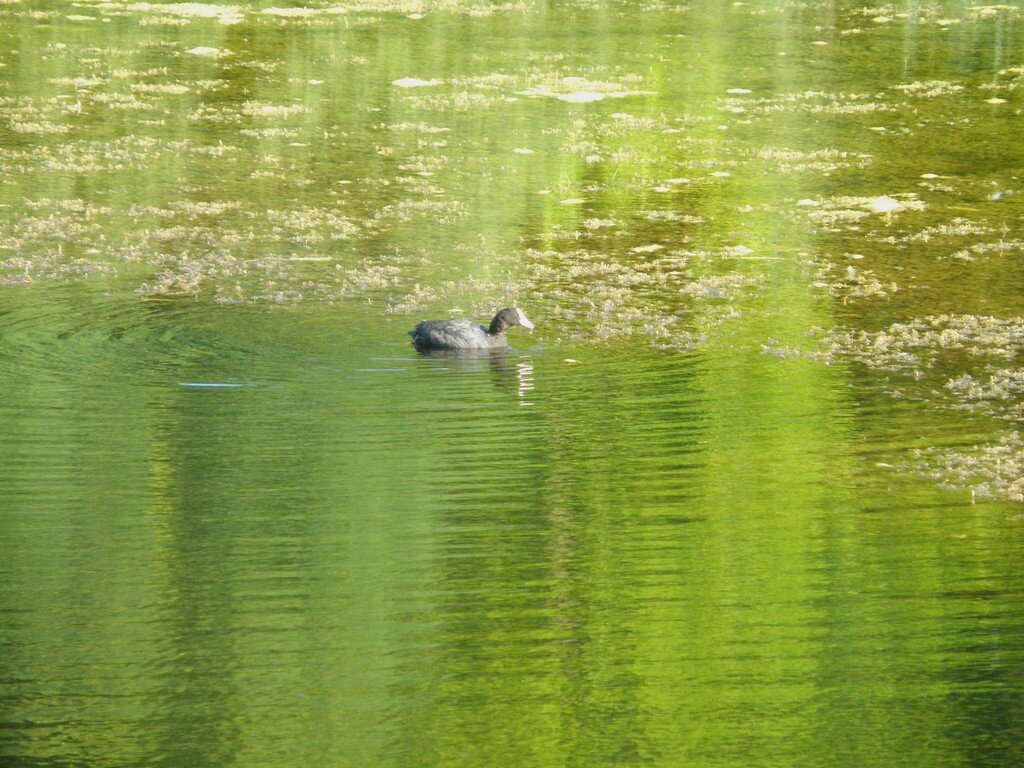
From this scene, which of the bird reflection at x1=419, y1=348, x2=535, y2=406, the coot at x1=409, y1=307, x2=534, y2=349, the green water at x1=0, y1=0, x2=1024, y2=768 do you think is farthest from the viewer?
the coot at x1=409, y1=307, x2=534, y2=349

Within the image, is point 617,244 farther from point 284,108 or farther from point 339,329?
point 284,108

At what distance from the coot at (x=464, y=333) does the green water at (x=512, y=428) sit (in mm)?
307

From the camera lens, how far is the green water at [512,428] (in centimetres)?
859

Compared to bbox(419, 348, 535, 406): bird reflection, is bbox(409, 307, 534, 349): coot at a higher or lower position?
higher

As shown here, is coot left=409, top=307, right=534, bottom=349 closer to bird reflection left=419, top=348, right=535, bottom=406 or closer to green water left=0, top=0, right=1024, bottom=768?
bird reflection left=419, top=348, right=535, bottom=406

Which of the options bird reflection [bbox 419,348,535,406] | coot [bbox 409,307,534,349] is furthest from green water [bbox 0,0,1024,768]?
coot [bbox 409,307,534,349]

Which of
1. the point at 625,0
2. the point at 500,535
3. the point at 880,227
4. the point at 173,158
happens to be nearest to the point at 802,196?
the point at 880,227

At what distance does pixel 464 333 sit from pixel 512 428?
2.71 metres

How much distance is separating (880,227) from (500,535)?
489 inches

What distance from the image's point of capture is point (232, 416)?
13.9 m

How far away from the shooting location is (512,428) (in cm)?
1363

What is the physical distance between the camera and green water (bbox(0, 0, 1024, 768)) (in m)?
8.59

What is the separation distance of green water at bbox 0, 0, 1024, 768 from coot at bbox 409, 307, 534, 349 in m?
0.31

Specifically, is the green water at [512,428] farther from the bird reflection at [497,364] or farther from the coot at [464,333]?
the coot at [464,333]
